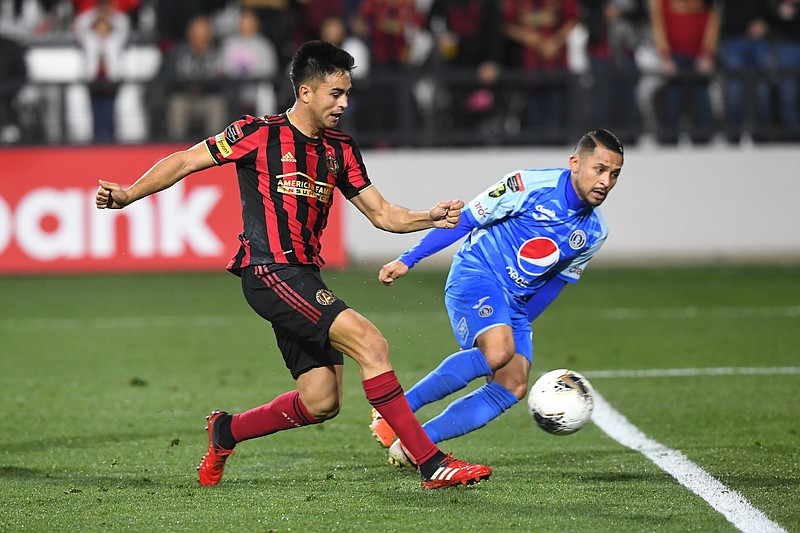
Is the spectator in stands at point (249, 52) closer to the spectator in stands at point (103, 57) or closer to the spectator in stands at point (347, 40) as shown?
the spectator in stands at point (347, 40)

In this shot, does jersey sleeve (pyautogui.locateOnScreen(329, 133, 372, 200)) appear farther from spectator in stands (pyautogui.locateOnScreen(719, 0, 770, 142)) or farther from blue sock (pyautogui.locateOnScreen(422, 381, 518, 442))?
spectator in stands (pyautogui.locateOnScreen(719, 0, 770, 142))

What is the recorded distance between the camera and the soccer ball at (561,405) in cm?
563

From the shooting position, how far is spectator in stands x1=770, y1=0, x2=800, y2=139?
1455cm

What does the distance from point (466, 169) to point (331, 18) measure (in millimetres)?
2318

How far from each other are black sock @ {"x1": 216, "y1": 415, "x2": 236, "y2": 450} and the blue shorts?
121 cm

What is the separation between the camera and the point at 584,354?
9.52 m

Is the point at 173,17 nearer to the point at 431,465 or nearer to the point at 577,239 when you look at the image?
the point at 577,239

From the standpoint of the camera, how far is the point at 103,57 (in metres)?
14.9

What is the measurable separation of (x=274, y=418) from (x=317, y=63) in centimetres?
156

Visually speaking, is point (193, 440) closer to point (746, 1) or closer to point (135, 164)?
point (135, 164)

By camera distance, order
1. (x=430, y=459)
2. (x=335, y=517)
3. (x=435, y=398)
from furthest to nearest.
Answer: (x=435, y=398), (x=430, y=459), (x=335, y=517)

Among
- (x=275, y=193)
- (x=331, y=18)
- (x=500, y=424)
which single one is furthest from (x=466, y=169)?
(x=275, y=193)

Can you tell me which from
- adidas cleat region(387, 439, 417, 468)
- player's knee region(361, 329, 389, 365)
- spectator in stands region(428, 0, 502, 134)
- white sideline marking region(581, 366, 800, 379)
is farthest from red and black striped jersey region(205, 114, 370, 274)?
spectator in stands region(428, 0, 502, 134)

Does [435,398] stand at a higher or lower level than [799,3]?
lower
